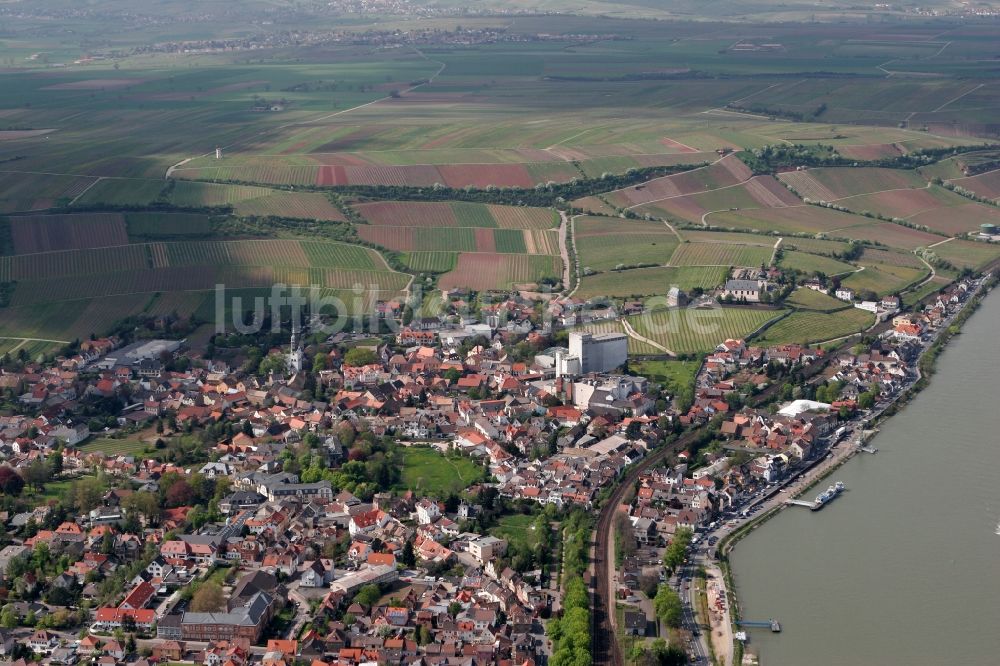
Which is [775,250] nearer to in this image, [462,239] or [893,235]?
[893,235]

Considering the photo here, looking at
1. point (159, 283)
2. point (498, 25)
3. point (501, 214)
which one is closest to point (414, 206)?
point (501, 214)

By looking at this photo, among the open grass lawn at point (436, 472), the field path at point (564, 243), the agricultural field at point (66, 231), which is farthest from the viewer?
the agricultural field at point (66, 231)

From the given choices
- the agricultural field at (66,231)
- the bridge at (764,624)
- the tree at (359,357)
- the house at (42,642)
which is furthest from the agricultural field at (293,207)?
the bridge at (764,624)

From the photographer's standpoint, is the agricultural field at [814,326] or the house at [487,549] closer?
the house at [487,549]

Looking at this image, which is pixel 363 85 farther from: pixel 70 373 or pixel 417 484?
pixel 417 484

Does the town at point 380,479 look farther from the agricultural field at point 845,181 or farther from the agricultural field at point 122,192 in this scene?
the agricultural field at point 845,181

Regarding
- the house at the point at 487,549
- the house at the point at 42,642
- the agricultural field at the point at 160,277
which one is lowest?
the agricultural field at the point at 160,277

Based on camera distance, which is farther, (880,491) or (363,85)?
(363,85)

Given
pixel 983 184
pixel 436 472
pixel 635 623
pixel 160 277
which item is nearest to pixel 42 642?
pixel 635 623
